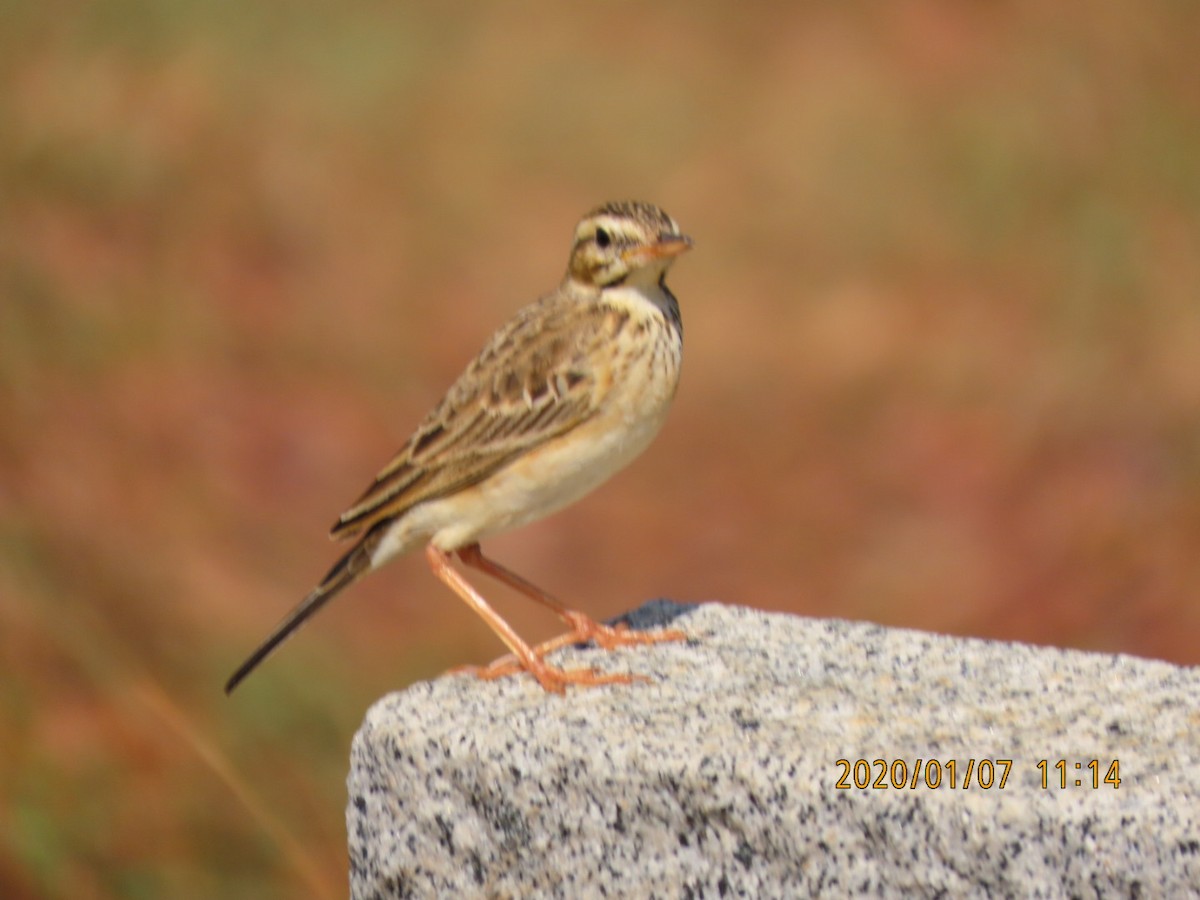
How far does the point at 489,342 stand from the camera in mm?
4648

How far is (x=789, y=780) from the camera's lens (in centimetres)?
368

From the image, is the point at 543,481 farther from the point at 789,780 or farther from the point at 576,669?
the point at 789,780

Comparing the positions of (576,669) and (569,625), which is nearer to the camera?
(576,669)

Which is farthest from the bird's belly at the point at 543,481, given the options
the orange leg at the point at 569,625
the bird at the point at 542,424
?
the orange leg at the point at 569,625

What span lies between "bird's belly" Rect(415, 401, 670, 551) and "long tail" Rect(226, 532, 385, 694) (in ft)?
0.63

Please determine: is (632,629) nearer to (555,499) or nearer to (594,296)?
(555,499)

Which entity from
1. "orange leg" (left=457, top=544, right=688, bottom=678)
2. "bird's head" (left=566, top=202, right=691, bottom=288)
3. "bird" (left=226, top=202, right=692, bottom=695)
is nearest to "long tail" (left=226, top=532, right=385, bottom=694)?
"bird" (left=226, top=202, right=692, bottom=695)

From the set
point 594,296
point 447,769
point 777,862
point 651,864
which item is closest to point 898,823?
point 777,862

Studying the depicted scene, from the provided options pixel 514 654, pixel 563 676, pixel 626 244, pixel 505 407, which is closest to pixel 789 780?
pixel 563 676

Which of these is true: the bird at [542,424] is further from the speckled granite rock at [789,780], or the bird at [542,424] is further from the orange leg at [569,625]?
the speckled granite rock at [789,780]

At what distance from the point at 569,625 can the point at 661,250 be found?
1.24 meters

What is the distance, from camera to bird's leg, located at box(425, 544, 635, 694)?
431cm

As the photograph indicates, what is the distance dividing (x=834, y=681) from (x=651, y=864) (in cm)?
82

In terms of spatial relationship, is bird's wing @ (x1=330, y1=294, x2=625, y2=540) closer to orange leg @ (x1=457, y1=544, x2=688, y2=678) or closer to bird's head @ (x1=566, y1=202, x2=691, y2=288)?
bird's head @ (x1=566, y1=202, x2=691, y2=288)
